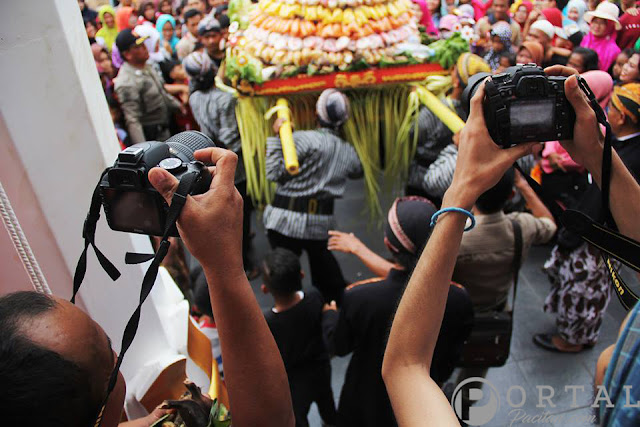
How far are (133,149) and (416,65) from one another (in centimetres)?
255

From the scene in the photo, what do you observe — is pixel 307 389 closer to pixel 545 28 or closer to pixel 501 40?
pixel 501 40

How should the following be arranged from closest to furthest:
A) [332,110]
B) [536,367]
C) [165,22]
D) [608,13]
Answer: [536,367]
[332,110]
[608,13]
[165,22]

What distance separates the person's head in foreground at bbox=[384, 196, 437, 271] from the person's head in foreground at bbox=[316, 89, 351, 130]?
1.09 metres

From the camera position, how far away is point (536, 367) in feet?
8.79

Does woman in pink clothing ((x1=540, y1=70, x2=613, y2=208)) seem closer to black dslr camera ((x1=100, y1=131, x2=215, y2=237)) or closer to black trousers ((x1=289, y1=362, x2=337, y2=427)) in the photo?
black trousers ((x1=289, y1=362, x2=337, y2=427))

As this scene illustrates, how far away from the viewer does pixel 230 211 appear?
0.83m

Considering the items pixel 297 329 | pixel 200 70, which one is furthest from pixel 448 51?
pixel 297 329

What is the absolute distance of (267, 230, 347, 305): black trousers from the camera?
118 inches

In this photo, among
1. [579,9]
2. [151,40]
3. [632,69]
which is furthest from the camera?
[151,40]

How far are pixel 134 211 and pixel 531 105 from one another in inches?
29.7

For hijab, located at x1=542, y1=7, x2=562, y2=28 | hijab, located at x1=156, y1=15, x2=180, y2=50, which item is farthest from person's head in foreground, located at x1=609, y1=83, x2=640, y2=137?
hijab, located at x1=156, y1=15, x2=180, y2=50

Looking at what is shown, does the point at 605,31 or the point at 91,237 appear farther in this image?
the point at 605,31

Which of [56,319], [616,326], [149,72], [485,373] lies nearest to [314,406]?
[485,373]

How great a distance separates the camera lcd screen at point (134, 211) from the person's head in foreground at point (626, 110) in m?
2.26
